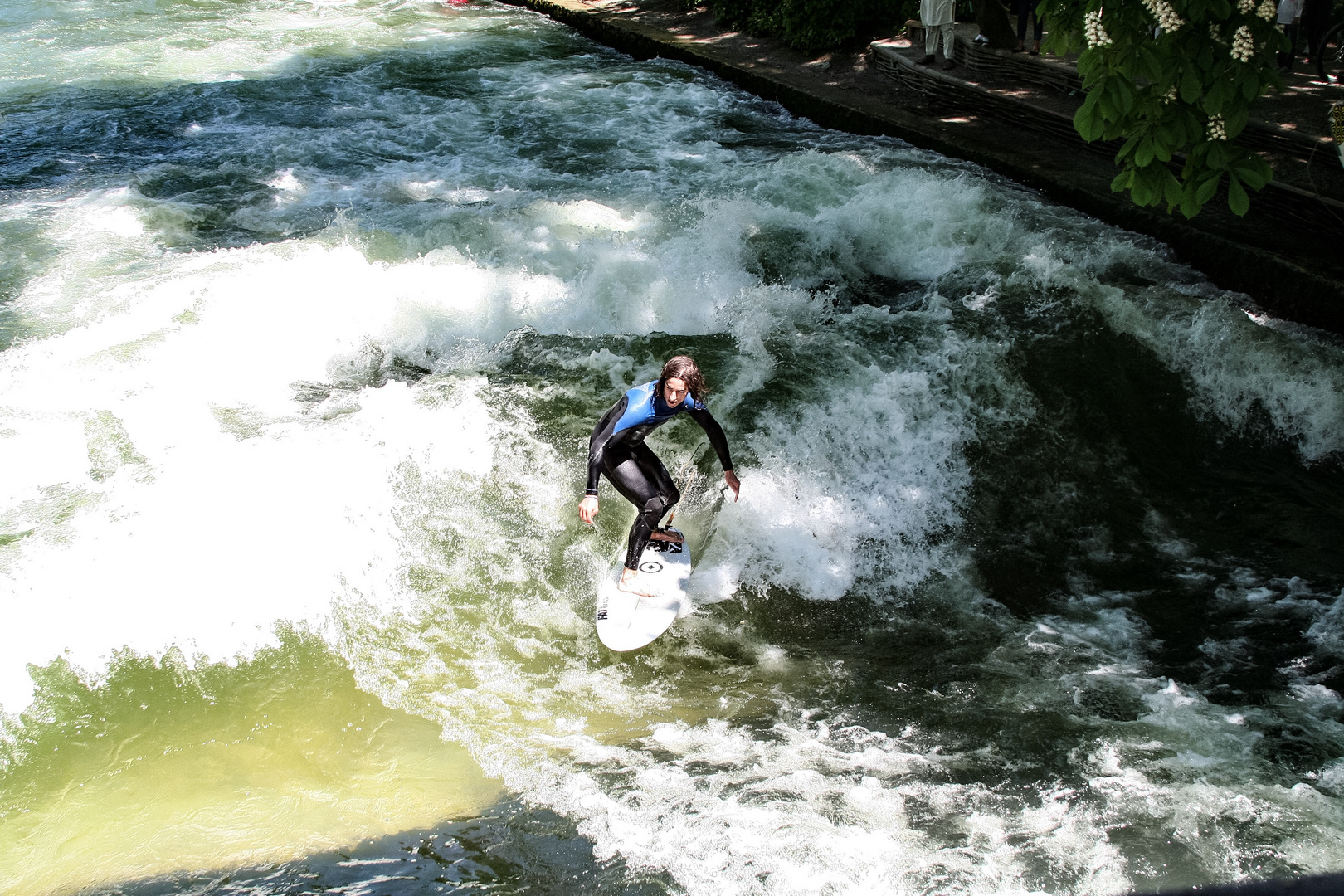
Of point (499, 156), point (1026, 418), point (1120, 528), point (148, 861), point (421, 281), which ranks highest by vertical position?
point (499, 156)

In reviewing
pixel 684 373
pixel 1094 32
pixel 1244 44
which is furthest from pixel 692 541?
pixel 1244 44

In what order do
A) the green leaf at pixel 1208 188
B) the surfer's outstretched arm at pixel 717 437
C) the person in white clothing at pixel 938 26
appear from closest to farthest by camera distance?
the green leaf at pixel 1208 188 → the surfer's outstretched arm at pixel 717 437 → the person in white clothing at pixel 938 26

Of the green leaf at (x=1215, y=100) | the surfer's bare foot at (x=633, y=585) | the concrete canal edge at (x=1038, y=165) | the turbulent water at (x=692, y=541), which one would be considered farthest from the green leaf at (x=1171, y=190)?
the surfer's bare foot at (x=633, y=585)

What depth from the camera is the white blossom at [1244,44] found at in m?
4.04

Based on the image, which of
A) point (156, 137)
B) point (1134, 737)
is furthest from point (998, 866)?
point (156, 137)

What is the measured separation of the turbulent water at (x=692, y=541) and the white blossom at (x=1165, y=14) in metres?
2.47

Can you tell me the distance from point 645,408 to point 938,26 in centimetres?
846

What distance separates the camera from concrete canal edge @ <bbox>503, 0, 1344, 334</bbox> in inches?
256

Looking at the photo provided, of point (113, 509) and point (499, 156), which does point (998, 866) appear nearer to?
point (113, 509)

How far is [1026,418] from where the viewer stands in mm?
5922

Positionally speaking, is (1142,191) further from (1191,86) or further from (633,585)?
(633,585)

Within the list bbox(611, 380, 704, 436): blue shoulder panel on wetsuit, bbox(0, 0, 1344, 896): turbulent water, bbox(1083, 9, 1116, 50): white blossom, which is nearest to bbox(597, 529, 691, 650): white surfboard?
bbox(0, 0, 1344, 896): turbulent water

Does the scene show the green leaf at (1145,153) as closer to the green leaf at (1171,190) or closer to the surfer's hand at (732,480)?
the green leaf at (1171,190)

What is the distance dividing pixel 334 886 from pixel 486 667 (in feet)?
4.12
